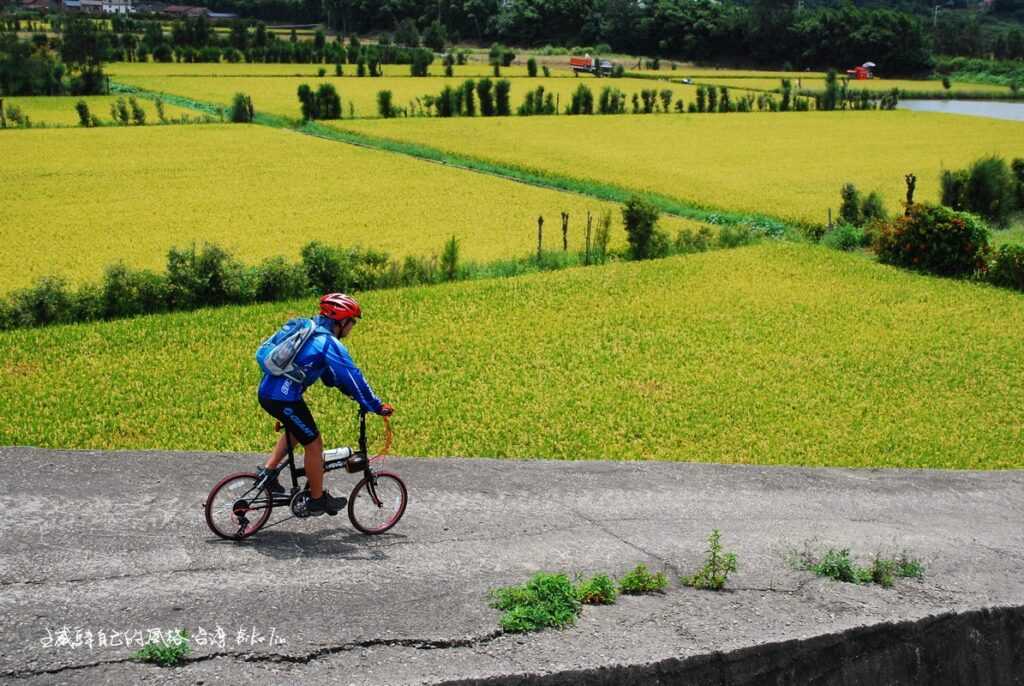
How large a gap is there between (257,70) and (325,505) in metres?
82.8

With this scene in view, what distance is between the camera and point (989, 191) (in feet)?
106

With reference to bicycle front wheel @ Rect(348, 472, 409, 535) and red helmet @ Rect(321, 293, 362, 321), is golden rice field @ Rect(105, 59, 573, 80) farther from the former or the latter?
bicycle front wheel @ Rect(348, 472, 409, 535)

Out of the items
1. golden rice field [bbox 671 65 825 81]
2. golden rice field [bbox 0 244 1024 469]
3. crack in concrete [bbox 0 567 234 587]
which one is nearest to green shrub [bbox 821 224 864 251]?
golden rice field [bbox 0 244 1024 469]

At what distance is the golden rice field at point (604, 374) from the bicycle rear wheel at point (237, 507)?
466 centimetres

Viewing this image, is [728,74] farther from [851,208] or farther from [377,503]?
[377,503]

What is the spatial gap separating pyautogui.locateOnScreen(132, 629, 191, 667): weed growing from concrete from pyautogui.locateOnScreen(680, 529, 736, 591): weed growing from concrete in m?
3.31

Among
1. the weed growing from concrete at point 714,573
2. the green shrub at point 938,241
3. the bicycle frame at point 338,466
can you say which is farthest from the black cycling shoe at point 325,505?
the green shrub at point 938,241

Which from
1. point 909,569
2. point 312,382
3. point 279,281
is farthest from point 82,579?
point 279,281

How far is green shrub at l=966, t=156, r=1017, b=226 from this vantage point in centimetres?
3206

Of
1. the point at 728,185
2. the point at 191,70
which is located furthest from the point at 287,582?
the point at 191,70

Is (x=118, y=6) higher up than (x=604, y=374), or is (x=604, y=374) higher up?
(x=118, y=6)

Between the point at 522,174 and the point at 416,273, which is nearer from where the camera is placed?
the point at 416,273

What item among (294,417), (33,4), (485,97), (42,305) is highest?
(33,4)

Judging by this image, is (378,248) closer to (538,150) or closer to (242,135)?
(538,150)
